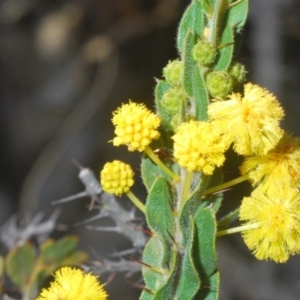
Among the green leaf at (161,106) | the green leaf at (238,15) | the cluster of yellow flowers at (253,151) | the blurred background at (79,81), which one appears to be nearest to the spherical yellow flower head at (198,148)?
the cluster of yellow flowers at (253,151)

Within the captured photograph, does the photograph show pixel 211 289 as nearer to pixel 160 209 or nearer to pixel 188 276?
pixel 188 276

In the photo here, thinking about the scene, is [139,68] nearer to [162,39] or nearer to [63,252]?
[162,39]

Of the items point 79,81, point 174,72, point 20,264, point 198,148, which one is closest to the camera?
point 198,148

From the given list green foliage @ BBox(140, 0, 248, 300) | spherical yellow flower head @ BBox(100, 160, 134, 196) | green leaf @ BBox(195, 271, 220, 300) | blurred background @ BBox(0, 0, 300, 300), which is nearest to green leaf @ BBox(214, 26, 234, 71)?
green foliage @ BBox(140, 0, 248, 300)

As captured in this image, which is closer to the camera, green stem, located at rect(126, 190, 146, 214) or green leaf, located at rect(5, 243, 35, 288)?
green stem, located at rect(126, 190, 146, 214)

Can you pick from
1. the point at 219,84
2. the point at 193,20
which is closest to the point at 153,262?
the point at 219,84

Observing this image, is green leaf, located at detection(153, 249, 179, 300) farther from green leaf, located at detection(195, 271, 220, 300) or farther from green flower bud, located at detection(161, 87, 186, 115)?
green flower bud, located at detection(161, 87, 186, 115)

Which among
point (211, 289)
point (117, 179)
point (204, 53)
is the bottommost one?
point (211, 289)
